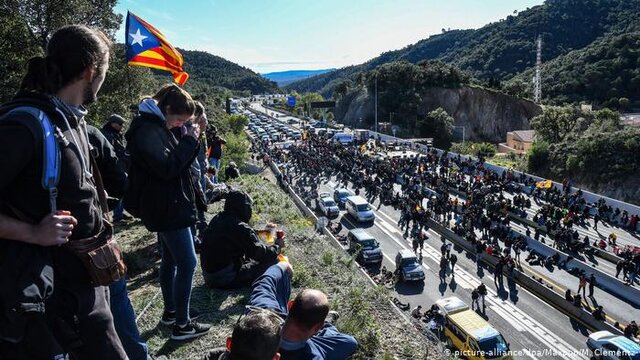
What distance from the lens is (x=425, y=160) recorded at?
135ft

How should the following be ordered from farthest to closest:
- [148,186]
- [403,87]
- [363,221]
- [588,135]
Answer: [403,87] → [588,135] → [363,221] → [148,186]

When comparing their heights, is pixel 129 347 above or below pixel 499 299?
above

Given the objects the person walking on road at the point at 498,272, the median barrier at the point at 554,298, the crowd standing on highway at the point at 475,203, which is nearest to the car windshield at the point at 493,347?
the crowd standing on highway at the point at 475,203

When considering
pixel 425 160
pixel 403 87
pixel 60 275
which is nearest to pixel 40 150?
pixel 60 275

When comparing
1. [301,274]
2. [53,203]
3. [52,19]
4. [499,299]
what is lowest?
[499,299]

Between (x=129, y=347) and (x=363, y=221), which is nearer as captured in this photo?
(x=129, y=347)

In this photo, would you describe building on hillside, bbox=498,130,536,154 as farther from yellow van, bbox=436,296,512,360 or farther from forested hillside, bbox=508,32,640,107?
yellow van, bbox=436,296,512,360

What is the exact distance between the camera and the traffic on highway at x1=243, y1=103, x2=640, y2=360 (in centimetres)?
1517

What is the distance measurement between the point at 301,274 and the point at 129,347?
3.87 metres

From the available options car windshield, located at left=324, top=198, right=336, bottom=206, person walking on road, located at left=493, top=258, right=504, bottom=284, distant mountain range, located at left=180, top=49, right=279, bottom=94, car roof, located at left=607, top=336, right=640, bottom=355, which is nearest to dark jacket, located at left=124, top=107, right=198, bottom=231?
car roof, located at left=607, top=336, right=640, bottom=355

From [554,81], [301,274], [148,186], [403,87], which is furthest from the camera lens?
[554,81]

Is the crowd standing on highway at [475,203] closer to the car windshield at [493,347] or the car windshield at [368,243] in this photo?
the car windshield at [368,243]

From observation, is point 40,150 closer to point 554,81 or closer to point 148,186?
point 148,186

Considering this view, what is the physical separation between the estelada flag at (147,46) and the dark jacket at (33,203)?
269 inches
